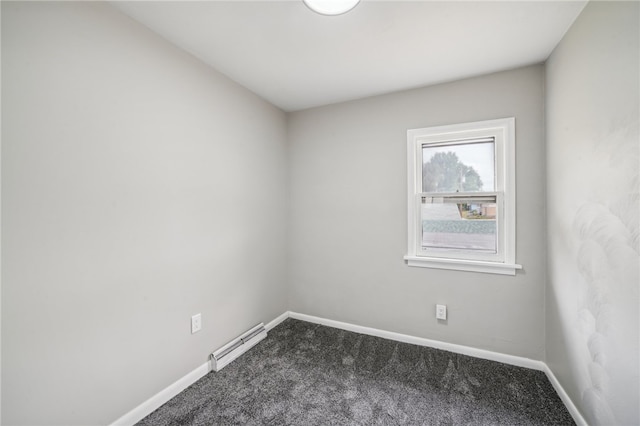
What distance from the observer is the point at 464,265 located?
2.28 metres

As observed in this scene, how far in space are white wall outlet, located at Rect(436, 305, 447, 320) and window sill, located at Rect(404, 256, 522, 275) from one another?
35 cm

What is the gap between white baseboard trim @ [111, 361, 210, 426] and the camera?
1.53 meters

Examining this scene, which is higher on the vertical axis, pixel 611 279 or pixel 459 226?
pixel 459 226

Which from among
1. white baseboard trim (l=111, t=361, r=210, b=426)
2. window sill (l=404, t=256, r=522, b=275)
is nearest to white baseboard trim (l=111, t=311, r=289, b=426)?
white baseboard trim (l=111, t=361, r=210, b=426)

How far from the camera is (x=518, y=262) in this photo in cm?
212

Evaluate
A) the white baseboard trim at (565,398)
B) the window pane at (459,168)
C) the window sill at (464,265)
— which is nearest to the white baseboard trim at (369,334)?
the white baseboard trim at (565,398)

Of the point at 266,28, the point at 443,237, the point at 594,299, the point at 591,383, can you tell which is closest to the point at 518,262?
the point at 443,237

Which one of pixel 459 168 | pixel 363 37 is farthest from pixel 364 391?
pixel 363 37

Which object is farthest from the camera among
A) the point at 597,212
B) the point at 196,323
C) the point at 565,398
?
the point at 196,323

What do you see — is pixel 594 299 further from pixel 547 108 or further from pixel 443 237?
pixel 547 108

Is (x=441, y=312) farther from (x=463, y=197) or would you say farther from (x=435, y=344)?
(x=463, y=197)

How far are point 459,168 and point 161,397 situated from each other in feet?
9.31

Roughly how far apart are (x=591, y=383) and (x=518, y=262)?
89 centimetres

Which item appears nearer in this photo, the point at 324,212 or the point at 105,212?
the point at 105,212
